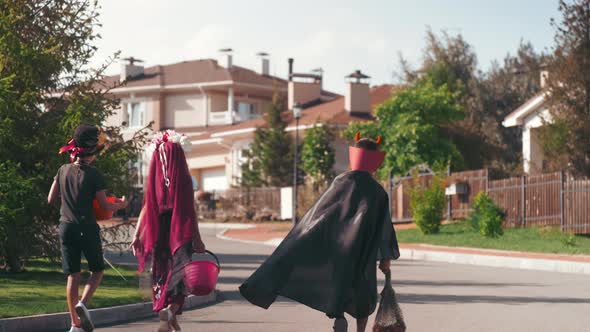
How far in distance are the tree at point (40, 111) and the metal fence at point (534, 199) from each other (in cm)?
→ 1565

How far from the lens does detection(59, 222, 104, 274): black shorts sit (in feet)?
32.6

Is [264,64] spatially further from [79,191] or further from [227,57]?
[79,191]

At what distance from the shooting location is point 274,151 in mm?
53000

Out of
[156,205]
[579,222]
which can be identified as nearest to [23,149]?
[156,205]

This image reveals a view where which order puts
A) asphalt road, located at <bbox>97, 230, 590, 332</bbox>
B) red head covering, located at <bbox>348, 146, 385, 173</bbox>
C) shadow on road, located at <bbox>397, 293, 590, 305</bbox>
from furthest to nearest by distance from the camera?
shadow on road, located at <bbox>397, 293, 590, 305</bbox>
asphalt road, located at <bbox>97, 230, 590, 332</bbox>
red head covering, located at <bbox>348, 146, 385, 173</bbox>

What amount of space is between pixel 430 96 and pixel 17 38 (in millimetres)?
33851

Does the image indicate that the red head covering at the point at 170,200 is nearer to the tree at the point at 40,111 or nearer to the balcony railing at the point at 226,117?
the tree at the point at 40,111

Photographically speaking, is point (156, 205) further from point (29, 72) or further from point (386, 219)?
point (29, 72)

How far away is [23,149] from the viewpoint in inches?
615

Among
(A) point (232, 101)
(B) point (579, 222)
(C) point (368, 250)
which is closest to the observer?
(C) point (368, 250)

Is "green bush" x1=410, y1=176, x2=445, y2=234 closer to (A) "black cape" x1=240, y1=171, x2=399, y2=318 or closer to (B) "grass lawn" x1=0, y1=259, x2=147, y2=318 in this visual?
(B) "grass lawn" x1=0, y1=259, x2=147, y2=318

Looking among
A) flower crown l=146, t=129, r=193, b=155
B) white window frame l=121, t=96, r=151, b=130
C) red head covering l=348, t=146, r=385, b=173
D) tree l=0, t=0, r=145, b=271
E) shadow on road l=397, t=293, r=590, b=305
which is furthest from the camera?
white window frame l=121, t=96, r=151, b=130

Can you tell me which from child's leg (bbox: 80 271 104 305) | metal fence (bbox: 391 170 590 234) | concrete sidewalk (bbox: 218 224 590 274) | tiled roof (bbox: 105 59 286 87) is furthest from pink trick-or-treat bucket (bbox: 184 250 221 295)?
tiled roof (bbox: 105 59 286 87)

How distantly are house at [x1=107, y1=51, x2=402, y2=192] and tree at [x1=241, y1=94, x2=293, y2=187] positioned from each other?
15.0 feet
